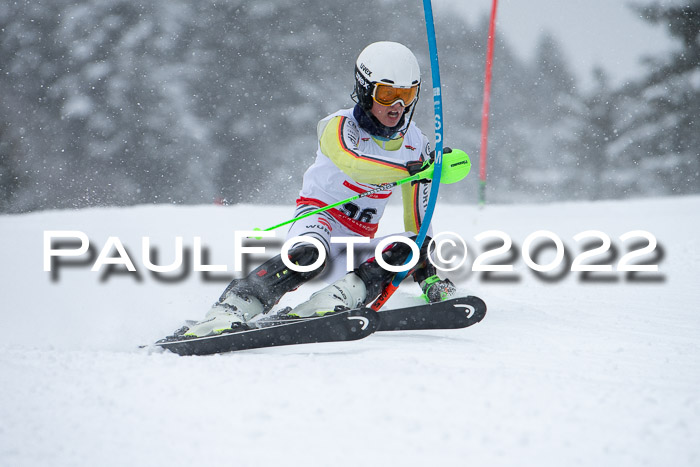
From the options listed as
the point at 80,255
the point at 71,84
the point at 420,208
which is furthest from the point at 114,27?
the point at 420,208

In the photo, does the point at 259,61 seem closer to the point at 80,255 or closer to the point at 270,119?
the point at 270,119

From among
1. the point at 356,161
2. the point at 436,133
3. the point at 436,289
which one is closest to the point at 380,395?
the point at 356,161

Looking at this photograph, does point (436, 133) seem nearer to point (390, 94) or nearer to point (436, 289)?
point (390, 94)

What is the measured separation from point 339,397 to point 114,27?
20.2m

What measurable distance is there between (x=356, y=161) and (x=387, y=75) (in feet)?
1.71

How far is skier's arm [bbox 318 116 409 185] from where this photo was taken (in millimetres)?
3158

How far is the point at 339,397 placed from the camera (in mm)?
1865

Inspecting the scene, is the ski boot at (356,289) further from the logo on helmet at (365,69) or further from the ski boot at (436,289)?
the logo on helmet at (365,69)

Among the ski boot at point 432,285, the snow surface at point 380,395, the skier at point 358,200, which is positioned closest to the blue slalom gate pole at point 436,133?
the skier at point 358,200

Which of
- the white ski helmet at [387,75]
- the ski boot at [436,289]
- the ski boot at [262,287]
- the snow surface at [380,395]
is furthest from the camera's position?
the ski boot at [436,289]

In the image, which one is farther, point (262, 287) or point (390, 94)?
point (390, 94)

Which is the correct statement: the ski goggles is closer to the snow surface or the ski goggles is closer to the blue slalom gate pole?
the blue slalom gate pole

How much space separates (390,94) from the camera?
3.40 m

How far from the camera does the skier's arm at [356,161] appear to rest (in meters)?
3.16
